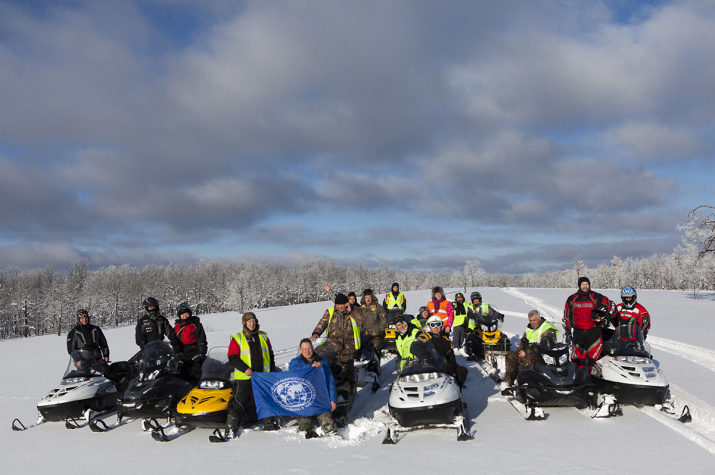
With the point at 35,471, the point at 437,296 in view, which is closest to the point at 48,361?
the point at 35,471

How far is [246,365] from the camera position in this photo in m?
6.62

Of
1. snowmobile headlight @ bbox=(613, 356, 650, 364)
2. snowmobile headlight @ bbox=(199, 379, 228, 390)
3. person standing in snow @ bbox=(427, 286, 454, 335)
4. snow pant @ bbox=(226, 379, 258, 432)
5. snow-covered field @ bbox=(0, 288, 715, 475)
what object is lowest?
snow-covered field @ bbox=(0, 288, 715, 475)

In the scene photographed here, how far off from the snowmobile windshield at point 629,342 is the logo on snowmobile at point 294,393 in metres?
4.82

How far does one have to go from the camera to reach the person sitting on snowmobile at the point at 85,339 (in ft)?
28.3

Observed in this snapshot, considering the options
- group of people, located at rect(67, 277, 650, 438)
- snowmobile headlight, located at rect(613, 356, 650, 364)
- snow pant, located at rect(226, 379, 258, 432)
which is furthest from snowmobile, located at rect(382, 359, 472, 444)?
snowmobile headlight, located at rect(613, 356, 650, 364)

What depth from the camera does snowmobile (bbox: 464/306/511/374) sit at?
9.64 m

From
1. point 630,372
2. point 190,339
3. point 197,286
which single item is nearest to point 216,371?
point 190,339

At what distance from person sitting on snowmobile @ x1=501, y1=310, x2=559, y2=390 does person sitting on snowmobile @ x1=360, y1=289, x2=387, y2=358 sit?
3186 mm

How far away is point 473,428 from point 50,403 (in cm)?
660

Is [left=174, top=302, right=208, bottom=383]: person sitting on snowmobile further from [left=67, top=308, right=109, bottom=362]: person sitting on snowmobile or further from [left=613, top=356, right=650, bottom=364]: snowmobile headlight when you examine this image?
[left=613, top=356, right=650, bottom=364]: snowmobile headlight

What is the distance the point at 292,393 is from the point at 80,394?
12.2 ft

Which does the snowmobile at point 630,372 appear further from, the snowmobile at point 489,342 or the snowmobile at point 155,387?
the snowmobile at point 155,387

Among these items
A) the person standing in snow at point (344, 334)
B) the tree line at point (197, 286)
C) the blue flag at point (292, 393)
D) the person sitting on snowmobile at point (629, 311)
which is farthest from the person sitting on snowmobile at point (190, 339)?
the tree line at point (197, 286)

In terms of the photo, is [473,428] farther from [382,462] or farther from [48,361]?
[48,361]
